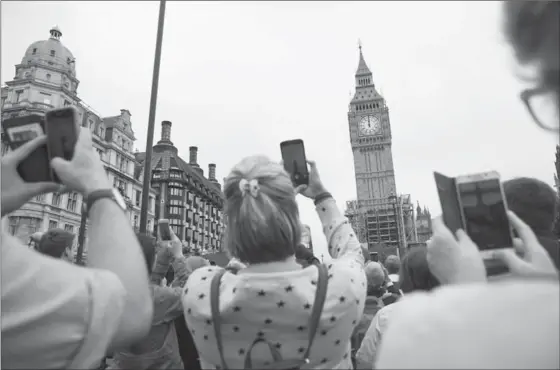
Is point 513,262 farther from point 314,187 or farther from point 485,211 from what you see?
point 314,187

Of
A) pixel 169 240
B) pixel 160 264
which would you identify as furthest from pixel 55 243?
pixel 169 240

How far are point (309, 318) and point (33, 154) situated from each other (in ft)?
3.67

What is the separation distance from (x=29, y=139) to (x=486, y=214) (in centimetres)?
155

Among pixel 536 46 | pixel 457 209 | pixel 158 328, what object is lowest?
pixel 158 328

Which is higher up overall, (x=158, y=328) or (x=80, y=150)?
(x=80, y=150)

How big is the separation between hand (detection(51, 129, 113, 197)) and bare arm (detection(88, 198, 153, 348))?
0.06 metres

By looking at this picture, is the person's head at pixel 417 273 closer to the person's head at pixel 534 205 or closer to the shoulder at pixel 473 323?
the person's head at pixel 534 205

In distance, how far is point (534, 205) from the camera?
1918 millimetres

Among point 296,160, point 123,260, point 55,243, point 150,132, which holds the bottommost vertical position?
point 123,260

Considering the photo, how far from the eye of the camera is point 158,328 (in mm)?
2963

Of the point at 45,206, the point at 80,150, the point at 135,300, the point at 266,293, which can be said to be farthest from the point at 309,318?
the point at 45,206

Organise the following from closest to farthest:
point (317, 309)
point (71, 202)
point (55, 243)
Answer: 1. point (317, 309)
2. point (55, 243)
3. point (71, 202)

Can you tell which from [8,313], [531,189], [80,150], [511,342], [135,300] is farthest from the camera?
[531,189]

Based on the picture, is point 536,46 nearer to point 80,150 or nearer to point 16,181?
point 80,150
